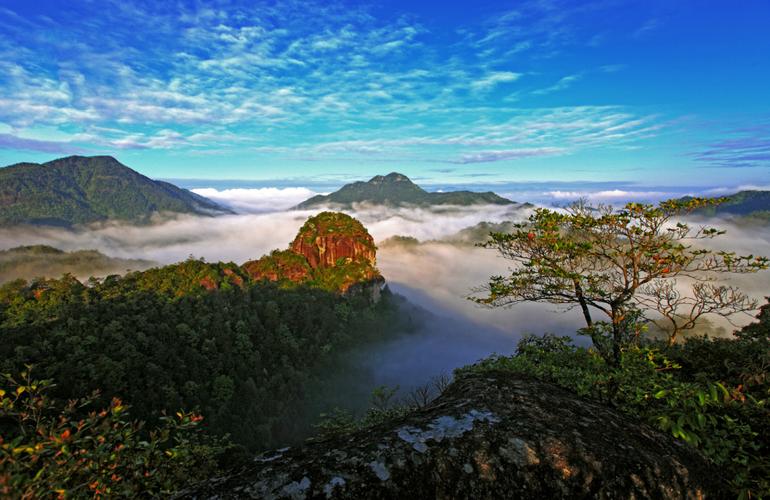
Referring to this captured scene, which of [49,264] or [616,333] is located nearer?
[616,333]

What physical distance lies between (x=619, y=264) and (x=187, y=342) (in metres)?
73.3

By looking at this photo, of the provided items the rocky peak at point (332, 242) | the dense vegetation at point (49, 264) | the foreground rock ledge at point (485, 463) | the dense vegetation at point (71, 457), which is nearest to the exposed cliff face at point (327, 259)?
the rocky peak at point (332, 242)

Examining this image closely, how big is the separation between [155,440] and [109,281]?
91664mm

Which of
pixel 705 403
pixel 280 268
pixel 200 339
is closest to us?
pixel 705 403

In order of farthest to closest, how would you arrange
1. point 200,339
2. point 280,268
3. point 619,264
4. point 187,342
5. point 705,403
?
point 280,268, point 200,339, point 187,342, point 619,264, point 705,403

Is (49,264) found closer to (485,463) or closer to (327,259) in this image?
(327,259)

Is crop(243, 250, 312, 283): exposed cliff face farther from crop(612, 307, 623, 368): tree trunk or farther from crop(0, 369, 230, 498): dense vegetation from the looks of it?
crop(0, 369, 230, 498): dense vegetation

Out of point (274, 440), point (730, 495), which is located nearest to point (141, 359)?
point (274, 440)

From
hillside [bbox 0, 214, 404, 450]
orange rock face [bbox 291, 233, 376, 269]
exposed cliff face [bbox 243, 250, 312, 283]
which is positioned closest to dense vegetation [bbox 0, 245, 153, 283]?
exposed cliff face [bbox 243, 250, 312, 283]

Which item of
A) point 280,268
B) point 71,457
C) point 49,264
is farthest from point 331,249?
point 71,457

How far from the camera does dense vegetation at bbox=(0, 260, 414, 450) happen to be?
48688 mm

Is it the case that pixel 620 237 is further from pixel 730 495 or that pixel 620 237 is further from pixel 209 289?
pixel 209 289

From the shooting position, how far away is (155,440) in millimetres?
3975

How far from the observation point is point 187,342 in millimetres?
67125
